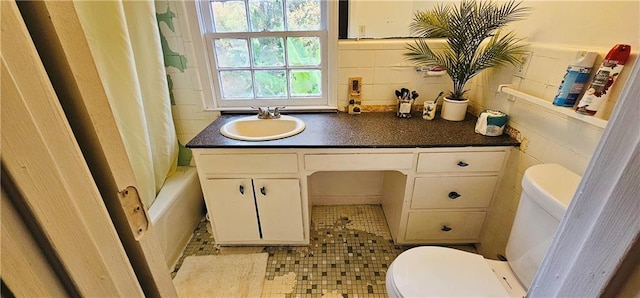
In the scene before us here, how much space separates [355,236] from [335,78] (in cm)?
106

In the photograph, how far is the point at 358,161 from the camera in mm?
1386

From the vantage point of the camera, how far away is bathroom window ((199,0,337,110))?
1.65 m

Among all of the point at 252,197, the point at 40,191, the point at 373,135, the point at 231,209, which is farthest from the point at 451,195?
the point at 40,191

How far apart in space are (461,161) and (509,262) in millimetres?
490

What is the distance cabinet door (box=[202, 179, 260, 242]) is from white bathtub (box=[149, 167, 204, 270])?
0.24 m

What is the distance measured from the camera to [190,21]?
1.63 m

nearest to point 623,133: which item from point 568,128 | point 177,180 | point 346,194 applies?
point 568,128

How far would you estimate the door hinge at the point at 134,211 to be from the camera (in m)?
0.39

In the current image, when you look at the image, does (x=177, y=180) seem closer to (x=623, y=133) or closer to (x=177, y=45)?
(x=177, y=45)

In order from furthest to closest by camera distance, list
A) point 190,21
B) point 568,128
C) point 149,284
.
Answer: point 190,21 < point 568,128 < point 149,284

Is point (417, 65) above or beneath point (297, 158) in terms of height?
above

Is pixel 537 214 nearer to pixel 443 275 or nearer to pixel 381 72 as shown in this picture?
→ pixel 443 275

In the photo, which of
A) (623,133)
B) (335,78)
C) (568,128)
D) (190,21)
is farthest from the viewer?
(335,78)

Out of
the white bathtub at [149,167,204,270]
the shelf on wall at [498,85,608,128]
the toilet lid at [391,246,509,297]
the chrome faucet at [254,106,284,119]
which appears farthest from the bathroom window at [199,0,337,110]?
the toilet lid at [391,246,509,297]
